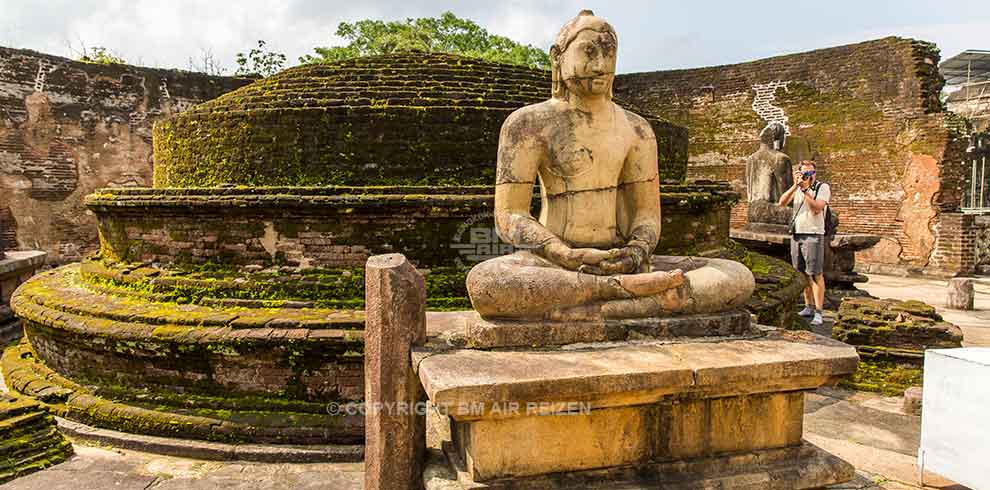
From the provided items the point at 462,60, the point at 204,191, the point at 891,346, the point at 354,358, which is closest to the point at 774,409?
the point at 354,358

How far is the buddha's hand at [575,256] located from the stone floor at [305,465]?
6.65 feet

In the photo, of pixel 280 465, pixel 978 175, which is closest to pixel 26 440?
pixel 280 465

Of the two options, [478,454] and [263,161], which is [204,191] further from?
[478,454]

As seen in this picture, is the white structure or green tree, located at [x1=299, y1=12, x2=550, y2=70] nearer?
the white structure

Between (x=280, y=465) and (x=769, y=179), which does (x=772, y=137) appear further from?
(x=280, y=465)

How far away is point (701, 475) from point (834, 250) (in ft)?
26.1

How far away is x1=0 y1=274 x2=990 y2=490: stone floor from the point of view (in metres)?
3.73

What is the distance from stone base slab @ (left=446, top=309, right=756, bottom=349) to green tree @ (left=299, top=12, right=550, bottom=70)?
2343 cm

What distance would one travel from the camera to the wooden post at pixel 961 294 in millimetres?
8477

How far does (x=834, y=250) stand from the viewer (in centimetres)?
907

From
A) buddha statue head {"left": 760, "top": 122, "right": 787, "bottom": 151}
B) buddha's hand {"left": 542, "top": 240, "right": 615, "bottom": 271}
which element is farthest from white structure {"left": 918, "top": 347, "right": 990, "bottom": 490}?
buddha statue head {"left": 760, "top": 122, "right": 787, "bottom": 151}

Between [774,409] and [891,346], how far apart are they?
3416 mm

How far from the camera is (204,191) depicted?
5527mm

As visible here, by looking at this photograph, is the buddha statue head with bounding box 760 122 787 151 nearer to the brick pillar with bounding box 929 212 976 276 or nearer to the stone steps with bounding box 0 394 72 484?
the brick pillar with bounding box 929 212 976 276
